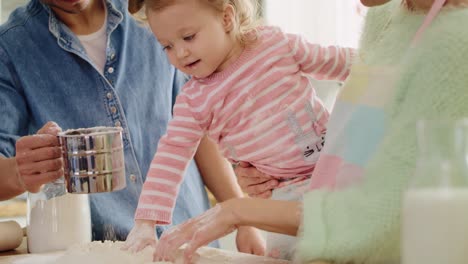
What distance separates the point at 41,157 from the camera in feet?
5.62

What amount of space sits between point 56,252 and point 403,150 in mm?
954

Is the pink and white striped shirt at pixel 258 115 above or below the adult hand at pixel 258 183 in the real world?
above

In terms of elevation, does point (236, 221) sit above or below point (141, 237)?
above

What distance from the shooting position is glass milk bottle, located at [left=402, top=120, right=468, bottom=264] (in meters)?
0.83

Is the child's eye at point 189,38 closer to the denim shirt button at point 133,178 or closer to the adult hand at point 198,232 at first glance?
Result: the adult hand at point 198,232

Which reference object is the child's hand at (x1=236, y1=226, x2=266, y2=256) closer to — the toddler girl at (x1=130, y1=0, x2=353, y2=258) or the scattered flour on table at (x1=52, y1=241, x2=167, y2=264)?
the toddler girl at (x1=130, y1=0, x2=353, y2=258)

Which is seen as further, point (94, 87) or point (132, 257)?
point (94, 87)

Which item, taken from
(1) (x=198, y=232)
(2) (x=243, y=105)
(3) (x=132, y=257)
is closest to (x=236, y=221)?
(1) (x=198, y=232)

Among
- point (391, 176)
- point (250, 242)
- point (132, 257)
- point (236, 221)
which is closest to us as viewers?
point (391, 176)

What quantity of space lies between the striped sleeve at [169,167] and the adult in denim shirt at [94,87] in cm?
43

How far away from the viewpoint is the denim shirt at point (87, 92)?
2057mm

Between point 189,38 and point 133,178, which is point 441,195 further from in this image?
point 133,178

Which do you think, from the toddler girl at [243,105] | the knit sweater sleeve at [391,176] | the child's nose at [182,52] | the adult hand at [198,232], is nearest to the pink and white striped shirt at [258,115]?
the toddler girl at [243,105]

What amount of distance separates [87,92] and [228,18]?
22.7 inches
